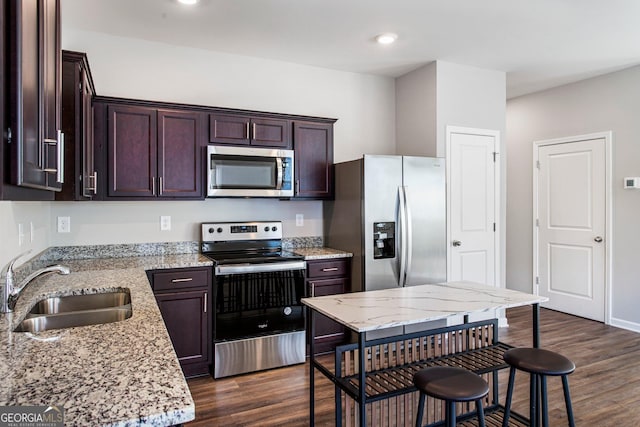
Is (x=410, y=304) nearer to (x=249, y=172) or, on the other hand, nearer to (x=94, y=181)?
(x=249, y=172)

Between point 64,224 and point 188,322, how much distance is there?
1271mm

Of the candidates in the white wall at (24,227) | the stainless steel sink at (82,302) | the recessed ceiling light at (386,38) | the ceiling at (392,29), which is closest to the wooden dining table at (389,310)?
the stainless steel sink at (82,302)

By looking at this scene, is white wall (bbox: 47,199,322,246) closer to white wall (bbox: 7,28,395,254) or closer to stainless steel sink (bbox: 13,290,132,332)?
white wall (bbox: 7,28,395,254)

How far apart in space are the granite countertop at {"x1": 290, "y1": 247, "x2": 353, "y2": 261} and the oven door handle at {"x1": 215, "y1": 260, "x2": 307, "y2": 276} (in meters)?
0.13

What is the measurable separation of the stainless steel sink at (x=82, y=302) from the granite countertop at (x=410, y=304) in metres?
0.98

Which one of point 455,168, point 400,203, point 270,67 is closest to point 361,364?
point 400,203

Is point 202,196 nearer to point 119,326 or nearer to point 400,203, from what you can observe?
point 400,203

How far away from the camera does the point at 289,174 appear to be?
3.73 m

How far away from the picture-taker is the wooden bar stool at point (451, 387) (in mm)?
1656

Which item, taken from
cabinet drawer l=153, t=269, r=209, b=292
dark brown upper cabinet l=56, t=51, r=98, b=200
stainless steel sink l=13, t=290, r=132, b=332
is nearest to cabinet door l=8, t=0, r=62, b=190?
stainless steel sink l=13, t=290, r=132, b=332

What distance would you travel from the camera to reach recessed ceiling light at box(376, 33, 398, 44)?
345 centimetres

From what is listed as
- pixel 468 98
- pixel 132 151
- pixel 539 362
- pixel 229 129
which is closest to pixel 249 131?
pixel 229 129

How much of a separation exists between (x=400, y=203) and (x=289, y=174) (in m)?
1.02

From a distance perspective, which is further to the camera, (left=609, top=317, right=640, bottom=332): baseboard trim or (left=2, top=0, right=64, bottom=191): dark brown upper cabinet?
(left=609, top=317, right=640, bottom=332): baseboard trim
